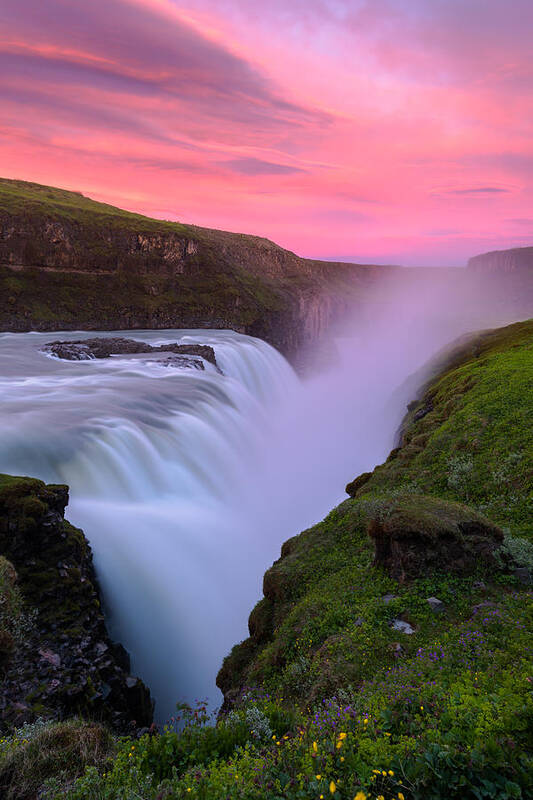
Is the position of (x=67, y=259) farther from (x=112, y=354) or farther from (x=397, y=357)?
(x=397, y=357)

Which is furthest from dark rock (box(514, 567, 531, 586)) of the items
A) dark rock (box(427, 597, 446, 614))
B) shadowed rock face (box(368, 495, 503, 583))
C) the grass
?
the grass

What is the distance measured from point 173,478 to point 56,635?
11302mm

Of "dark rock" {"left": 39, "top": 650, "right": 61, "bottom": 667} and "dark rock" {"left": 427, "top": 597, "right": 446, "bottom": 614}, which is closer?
"dark rock" {"left": 427, "top": 597, "right": 446, "bottom": 614}

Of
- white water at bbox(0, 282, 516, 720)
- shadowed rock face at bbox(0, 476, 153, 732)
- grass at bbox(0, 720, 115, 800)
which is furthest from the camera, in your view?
white water at bbox(0, 282, 516, 720)

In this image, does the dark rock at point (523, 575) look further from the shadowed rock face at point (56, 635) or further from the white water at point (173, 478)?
the white water at point (173, 478)

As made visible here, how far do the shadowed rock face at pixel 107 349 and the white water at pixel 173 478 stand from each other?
2.16 metres

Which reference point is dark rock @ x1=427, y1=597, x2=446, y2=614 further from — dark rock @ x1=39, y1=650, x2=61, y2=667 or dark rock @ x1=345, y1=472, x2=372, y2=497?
dark rock @ x1=345, y1=472, x2=372, y2=497

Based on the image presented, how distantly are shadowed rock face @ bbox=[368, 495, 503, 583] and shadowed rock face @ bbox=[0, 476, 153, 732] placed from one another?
700cm

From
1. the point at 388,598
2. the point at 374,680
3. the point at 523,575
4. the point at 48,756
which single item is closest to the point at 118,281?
the point at 388,598

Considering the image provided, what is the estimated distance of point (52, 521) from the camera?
11891mm

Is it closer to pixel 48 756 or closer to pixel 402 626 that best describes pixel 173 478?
pixel 402 626

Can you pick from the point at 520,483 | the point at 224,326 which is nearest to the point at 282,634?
the point at 520,483

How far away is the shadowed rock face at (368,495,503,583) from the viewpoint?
8.78m

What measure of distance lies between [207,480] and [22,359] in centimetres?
3297
